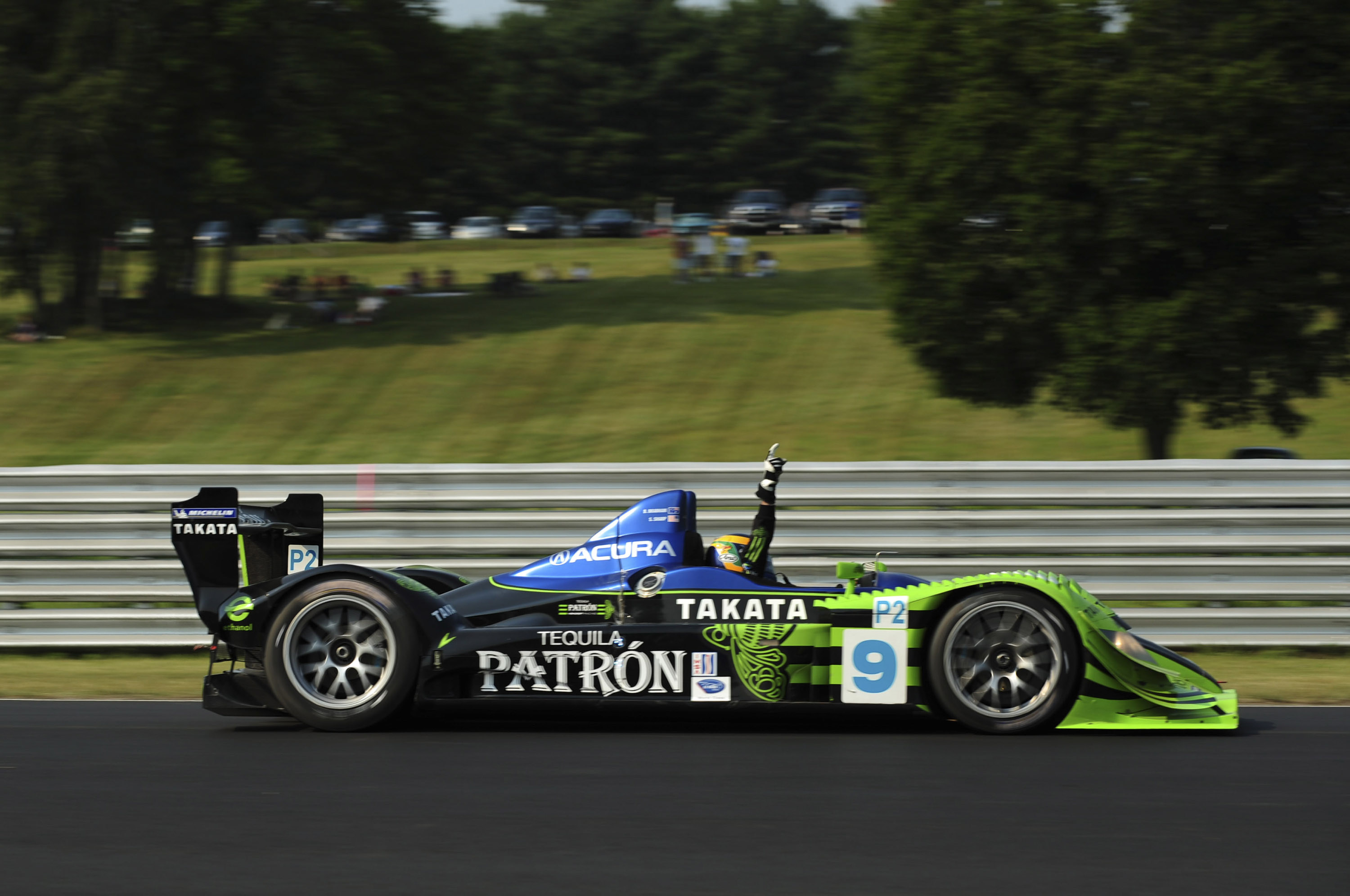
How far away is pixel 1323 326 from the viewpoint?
52.6 ft

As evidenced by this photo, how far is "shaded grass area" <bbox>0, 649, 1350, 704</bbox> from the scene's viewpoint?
25.9ft

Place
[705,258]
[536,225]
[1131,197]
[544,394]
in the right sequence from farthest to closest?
[536,225] → [705,258] → [544,394] → [1131,197]

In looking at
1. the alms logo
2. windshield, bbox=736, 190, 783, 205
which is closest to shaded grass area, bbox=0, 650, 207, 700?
the alms logo

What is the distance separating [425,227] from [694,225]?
570 inches

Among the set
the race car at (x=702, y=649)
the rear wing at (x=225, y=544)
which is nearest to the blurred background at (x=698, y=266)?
the rear wing at (x=225, y=544)

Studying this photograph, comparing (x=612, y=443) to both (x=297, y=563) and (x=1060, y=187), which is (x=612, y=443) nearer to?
(x=1060, y=187)

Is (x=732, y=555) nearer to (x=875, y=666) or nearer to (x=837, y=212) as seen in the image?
(x=875, y=666)

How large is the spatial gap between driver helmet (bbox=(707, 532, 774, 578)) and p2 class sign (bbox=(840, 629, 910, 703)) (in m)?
0.59

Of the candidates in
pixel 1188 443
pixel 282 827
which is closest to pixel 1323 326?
pixel 1188 443

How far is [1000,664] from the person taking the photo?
252 inches

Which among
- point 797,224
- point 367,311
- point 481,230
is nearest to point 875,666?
point 367,311

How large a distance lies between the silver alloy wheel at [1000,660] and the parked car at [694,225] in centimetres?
3697

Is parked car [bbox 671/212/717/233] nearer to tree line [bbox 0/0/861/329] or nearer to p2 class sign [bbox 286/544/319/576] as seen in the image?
tree line [bbox 0/0/861/329]

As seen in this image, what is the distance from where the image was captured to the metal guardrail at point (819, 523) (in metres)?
8.95
